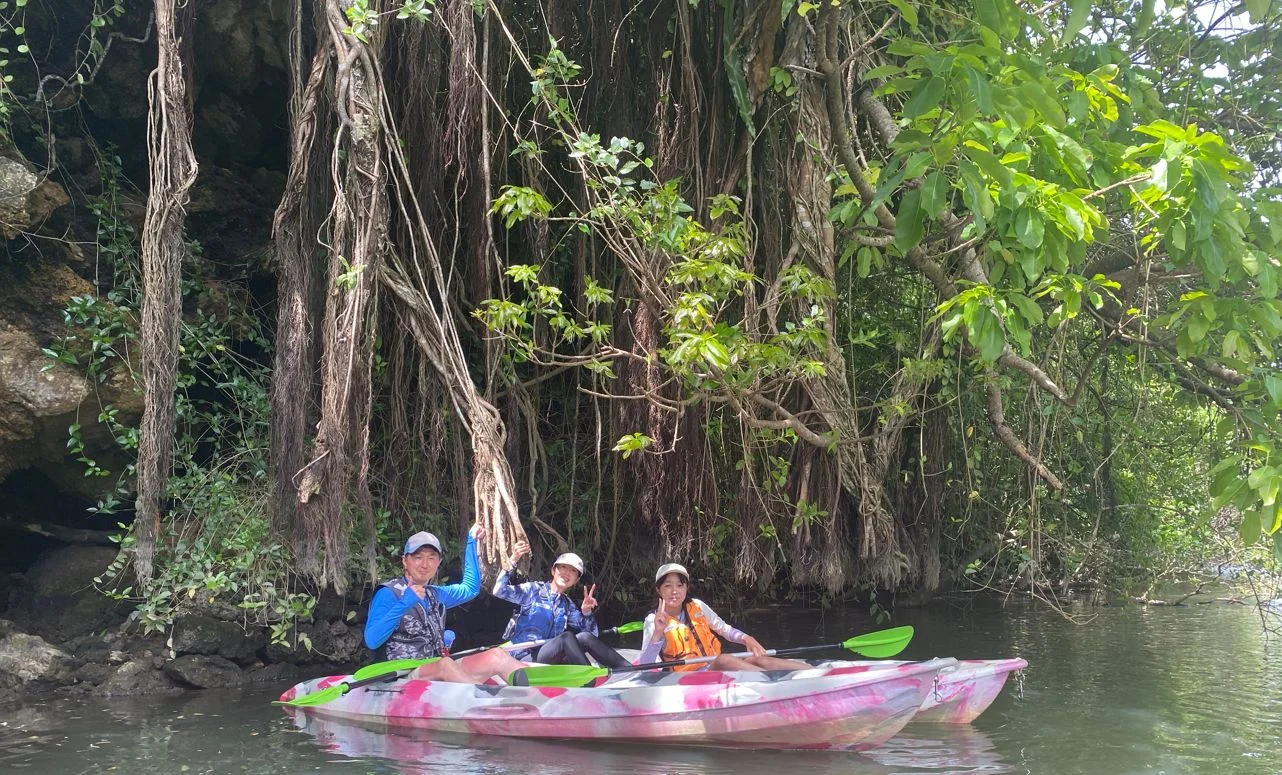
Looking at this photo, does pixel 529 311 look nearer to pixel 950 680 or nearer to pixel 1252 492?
pixel 950 680

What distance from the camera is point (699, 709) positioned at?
149 inches

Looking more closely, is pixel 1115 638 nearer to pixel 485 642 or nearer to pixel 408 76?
pixel 485 642

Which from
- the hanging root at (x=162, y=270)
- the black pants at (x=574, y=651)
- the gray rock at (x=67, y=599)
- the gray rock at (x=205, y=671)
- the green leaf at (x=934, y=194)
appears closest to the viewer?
the green leaf at (x=934, y=194)

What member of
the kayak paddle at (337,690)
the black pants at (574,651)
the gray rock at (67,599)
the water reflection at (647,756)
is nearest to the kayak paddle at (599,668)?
the black pants at (574,651)

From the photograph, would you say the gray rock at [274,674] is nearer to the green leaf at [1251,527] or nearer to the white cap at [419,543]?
the white cap at [419,543]

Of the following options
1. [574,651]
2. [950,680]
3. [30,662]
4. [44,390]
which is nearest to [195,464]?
[44,390]

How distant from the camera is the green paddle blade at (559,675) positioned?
13.3ft

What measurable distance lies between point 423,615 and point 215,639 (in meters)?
1.33

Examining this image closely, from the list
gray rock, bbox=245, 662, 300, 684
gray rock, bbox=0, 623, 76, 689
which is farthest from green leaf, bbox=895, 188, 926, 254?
gray rock, bbox=0, 623, 76, 689

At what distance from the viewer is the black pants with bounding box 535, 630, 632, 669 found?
14.8 feet

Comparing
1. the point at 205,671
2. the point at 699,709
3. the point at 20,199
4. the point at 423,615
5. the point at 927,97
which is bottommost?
the point at 699,709

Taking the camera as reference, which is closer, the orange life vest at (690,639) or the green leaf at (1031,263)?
the green leaf at (1031,263)

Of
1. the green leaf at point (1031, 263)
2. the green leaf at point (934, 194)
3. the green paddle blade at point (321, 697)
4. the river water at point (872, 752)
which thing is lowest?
the river water at point (872, 752)

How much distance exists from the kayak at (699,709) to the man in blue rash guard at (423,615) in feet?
0.76
